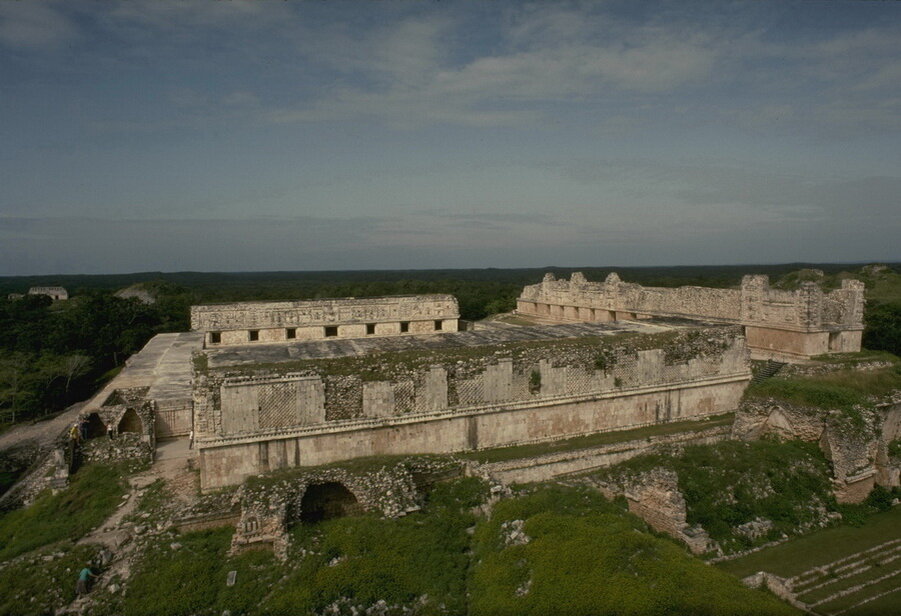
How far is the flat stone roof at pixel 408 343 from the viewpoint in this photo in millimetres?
14359

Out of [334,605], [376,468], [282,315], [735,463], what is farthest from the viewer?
[282,315]

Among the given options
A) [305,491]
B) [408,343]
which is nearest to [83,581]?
[305,491]

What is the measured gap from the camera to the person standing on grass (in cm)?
891

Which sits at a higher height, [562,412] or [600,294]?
[600,294]

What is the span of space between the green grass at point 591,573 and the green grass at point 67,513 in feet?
27.0

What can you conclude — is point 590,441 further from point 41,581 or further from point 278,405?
point 41,581

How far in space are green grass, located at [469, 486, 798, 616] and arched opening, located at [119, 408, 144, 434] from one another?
12327 mm

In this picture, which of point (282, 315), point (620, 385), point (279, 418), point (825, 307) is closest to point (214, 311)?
point (282, 315)

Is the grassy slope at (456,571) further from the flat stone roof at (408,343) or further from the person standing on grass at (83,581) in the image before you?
the flat stone roof at (408,343)

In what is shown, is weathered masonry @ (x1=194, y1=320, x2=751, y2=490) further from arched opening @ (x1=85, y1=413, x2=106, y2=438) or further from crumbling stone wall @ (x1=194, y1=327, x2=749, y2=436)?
arched opening @ (x1=85, y1=413, x2=106, y2=438)

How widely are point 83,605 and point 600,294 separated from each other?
78.2 feet

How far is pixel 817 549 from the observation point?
1062 centimetres

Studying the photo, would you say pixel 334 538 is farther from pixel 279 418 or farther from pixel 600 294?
pixel 600 294

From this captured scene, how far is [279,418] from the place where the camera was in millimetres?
12383
